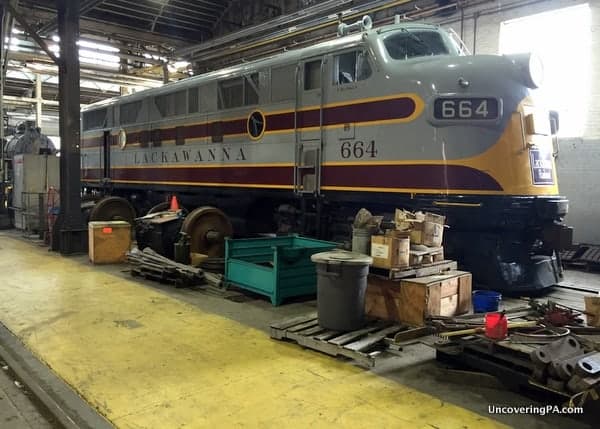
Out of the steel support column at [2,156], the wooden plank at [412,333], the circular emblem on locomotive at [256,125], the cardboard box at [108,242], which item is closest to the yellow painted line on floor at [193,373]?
the wooden plank at [412,333]

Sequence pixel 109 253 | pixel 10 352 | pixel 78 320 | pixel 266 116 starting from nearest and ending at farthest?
pixel 10 352
pixel 78 320
pixel 266 116
pixel 109 253

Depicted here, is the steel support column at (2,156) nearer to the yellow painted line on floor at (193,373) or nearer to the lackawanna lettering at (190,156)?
the lackawanna lettering at (190,156)

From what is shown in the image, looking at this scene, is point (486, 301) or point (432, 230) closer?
point (486, 301)

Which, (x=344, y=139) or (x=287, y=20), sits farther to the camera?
(x=287, y=20)

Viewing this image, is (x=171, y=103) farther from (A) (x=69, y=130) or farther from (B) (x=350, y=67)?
(B) (x=350, y=67)

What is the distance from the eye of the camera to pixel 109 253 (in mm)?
7879

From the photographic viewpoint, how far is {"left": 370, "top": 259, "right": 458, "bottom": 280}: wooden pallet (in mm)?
4434

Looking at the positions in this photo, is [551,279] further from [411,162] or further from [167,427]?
[167,427]

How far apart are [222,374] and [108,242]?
16.5 feet

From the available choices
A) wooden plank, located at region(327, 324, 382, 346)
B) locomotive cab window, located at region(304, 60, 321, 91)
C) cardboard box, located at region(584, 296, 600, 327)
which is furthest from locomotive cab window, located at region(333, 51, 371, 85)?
cardboard box, located at region(584, 296, 600, 327)

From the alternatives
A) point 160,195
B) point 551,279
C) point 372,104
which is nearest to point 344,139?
point 372,104

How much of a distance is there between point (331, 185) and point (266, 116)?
1605 mm

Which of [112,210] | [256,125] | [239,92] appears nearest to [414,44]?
[256,125]

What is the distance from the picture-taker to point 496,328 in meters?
3.44
